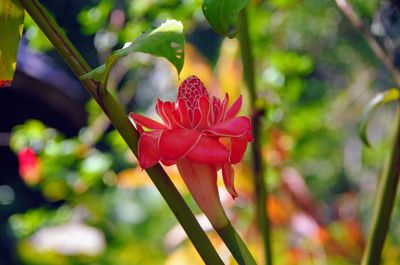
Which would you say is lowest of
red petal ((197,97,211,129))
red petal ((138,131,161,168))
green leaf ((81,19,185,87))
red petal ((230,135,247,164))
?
red petal ((230,135,247,164))

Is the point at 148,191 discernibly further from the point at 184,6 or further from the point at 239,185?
the point at 184,6

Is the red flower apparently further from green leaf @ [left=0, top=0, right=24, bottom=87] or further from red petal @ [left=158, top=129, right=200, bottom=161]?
red petal @ [left=158, top=129, right=200, bottom=161]

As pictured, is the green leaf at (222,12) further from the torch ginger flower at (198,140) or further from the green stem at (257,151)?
the green stem at (257,151)

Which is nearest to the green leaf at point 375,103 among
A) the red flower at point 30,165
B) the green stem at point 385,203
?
the green stem at point 385,203

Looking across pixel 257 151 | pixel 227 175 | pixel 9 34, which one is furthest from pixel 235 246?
pixel 257 151

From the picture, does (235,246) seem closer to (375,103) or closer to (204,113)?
(204,113)

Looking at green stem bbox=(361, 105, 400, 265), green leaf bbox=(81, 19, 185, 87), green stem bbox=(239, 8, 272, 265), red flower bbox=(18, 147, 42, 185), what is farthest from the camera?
red flower bbox=(18, 147, 42, 185)

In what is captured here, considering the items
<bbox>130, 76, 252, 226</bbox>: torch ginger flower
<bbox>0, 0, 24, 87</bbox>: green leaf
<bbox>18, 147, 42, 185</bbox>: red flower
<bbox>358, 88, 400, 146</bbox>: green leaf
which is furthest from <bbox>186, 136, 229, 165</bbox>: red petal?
<bbox>18, 147, 42, 185</bbox>: red flower
